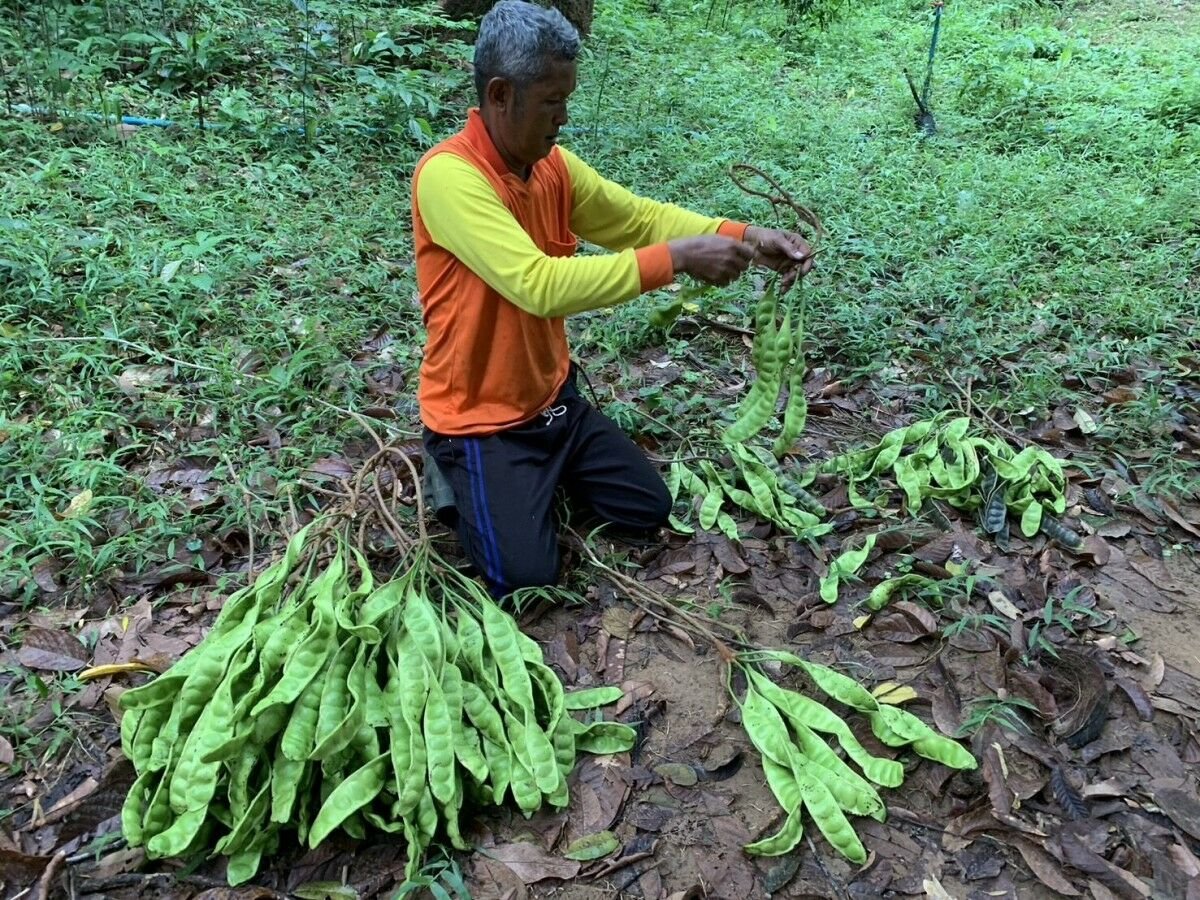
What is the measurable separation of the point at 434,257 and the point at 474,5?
5.16 meters

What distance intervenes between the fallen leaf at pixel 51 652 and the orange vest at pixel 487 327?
114cm

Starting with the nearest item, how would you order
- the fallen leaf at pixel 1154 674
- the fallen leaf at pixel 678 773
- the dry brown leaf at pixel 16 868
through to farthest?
the dry brown leaf at pixel 16 868 → the fallen leaf at pixel 678 773 → the fallen leaf at pixel 1154 674

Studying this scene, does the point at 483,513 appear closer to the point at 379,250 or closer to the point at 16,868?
the point at 16,868

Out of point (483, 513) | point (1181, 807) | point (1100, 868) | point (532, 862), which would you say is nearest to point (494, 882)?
point (532, 862)

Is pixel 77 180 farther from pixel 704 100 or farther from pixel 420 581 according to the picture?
pixel 704 100

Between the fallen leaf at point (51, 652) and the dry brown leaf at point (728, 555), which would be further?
the dry brown leaf at point (728, 555)

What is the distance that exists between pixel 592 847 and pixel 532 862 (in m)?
0.14

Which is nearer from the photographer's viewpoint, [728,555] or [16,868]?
[16,868]

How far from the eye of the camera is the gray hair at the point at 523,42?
88.0 inches

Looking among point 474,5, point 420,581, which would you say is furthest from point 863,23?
point 420,581

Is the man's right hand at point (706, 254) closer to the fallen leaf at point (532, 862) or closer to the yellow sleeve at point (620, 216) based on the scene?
the yellow sleeve at point (620, 216)

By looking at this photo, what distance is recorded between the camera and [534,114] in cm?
236

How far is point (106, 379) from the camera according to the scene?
11.1 ft

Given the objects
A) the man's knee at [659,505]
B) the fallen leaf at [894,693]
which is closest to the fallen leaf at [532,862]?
the fallen leaf at [894,693]
